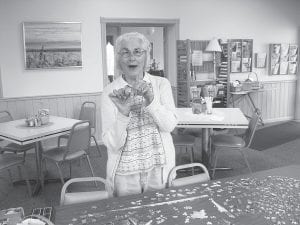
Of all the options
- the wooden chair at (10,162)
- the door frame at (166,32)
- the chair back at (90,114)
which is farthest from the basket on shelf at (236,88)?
the wooden chair at (10,162)

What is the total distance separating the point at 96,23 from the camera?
5.03 metres

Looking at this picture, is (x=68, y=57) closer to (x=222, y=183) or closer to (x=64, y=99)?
(x=64, y=99)

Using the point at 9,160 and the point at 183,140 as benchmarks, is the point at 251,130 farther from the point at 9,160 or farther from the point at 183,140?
the point at 9,160

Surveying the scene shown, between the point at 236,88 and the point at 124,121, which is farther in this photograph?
the point at 236,88

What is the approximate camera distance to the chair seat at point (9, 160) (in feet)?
10.4

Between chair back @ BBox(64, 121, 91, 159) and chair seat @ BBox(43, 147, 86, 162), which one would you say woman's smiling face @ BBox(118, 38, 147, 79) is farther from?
chair seat @ BBox(43, 147, 86, 162)

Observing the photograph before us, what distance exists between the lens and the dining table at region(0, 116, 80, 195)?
9.98ft

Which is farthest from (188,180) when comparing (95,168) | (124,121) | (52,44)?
(52,44)

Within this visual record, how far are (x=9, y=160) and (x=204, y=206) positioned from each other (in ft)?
8.04

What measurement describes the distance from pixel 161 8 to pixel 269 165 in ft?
10.2

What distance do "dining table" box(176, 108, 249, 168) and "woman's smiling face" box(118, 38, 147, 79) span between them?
5.82ft

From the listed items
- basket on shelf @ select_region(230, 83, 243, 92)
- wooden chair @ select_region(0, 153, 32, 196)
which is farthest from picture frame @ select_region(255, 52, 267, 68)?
wooden chair @ select_region(0, 153, 32, 196)

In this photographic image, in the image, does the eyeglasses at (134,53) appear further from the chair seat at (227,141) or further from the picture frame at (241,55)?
the picture frame at (241,55)

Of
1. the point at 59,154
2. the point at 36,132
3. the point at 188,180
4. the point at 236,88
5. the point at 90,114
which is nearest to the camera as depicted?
the point at 188,180
